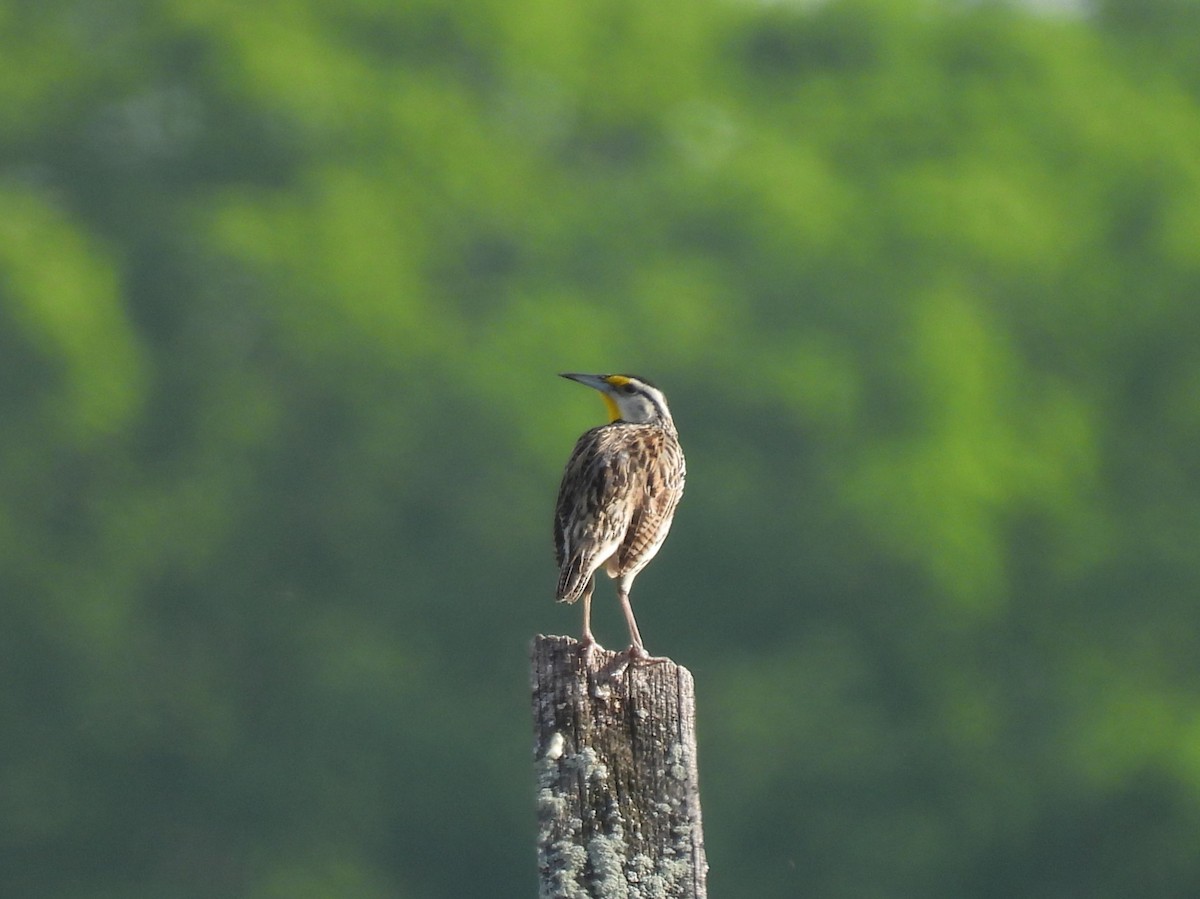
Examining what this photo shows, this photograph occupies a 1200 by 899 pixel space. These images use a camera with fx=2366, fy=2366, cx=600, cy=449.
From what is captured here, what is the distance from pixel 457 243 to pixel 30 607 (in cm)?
578

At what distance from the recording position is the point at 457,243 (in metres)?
24.2

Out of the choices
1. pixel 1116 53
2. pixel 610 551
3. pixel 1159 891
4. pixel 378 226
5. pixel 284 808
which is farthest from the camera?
pixel 1116 53

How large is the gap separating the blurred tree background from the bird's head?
10828 mm

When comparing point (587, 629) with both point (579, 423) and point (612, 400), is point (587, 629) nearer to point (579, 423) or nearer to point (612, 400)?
point (612, 400)

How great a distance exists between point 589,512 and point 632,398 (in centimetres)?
132

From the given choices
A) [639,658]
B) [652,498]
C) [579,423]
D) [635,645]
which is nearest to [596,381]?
[652,498]

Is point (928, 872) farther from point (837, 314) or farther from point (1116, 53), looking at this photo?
point (1116, 53)

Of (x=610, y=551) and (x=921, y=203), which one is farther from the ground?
(x=921, y=203)

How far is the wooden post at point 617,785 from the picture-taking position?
13.2 ft

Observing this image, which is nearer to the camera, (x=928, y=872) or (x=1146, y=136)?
(x=928, y=872)

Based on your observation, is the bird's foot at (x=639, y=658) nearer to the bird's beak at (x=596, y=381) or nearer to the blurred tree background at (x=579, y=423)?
the bird's beak at (x=596, y=381)

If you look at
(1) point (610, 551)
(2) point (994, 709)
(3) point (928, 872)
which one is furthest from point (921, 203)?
(1) point (610, 551)

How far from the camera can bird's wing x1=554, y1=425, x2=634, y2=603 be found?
18.7 ft

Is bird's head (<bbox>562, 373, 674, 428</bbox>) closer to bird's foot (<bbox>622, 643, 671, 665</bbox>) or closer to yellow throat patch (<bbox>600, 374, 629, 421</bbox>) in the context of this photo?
yellow throat patch (<bbox>600, 374, 629, 421</bbox>)
